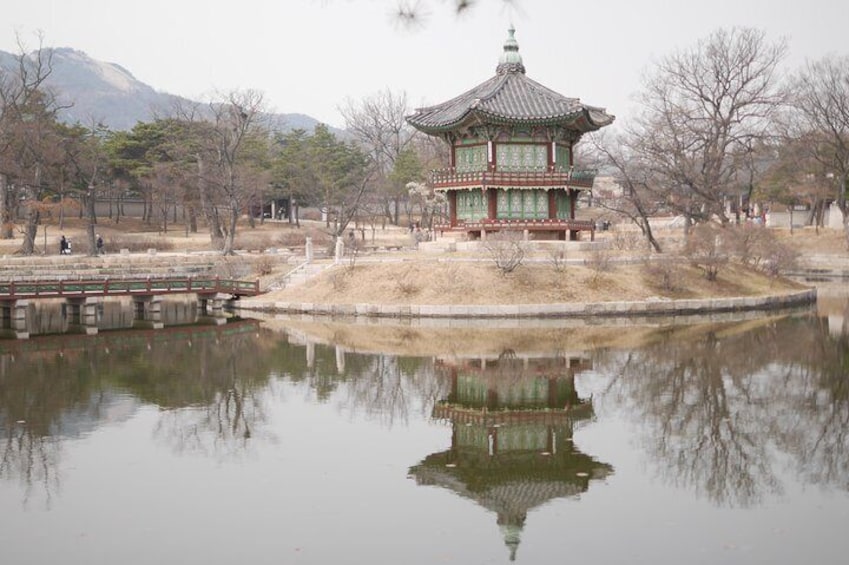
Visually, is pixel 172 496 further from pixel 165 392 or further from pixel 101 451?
pixel 165 392

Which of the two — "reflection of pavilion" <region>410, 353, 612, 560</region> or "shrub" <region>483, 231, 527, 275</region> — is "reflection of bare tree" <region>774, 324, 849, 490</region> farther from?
"shrub" <region>483, 231, 527, 275</region>

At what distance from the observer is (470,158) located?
2064 inches

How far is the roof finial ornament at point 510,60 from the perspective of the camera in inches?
2181

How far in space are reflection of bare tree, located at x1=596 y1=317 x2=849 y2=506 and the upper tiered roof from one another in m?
17.6

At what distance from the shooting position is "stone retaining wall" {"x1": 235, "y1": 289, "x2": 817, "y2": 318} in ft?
137

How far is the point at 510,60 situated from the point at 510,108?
6171mm

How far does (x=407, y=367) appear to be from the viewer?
2969 cm

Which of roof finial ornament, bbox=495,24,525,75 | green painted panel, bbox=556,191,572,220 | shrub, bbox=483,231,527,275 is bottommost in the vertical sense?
shrub, bbox=483,231,527,275

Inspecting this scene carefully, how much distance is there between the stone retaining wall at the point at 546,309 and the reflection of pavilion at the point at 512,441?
39.1 feet

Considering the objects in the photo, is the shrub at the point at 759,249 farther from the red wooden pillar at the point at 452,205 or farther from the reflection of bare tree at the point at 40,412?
the reflection of bare tree at the point at 40,412

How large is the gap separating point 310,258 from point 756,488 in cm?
3638

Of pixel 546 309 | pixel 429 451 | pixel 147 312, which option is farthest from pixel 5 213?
pixel 429 451

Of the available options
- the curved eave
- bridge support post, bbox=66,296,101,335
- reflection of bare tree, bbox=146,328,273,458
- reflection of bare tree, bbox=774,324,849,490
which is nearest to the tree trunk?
bridge support post, bbox=66,296,101,335

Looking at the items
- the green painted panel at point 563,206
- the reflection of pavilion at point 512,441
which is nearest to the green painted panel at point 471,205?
the green painted panel at point 563,206
